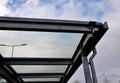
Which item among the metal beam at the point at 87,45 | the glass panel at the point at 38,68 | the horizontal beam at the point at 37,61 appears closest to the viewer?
the metal beam at the point at 87,45

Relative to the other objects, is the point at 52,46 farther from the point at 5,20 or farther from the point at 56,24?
the point at 5,20

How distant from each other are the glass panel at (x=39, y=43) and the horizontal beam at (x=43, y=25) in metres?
0.75

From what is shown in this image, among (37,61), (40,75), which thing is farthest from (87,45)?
(40,75)

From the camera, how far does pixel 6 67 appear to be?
10.1 metres

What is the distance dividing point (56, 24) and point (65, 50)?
8.26 feet

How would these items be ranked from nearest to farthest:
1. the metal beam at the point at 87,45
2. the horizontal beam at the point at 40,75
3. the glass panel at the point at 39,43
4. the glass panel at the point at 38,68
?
the metal beam at the point at 87,45 < the glass panel at the point at 39,43 < the glass panel at the point at 38,68 < the horizontal beam at the point at 40,75

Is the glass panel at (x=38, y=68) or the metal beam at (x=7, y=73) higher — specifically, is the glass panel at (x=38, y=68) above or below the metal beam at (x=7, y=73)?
above

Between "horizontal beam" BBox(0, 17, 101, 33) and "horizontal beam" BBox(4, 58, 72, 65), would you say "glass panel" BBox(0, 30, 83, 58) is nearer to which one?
"horizontal beam" BBox(4, 58, 72, 65)

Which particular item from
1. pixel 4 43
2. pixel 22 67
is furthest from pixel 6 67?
pixel 4 43

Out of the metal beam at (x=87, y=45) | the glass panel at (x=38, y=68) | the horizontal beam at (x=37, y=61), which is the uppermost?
the glass panel at (x=38, y=68)

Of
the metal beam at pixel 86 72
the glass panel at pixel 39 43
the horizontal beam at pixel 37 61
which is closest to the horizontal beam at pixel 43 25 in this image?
the glass panel at pixel 39 43

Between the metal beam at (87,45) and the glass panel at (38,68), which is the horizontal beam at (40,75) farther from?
the metal beam at (87,45)

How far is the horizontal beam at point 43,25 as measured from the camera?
6.25m

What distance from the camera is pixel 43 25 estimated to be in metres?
6.50
